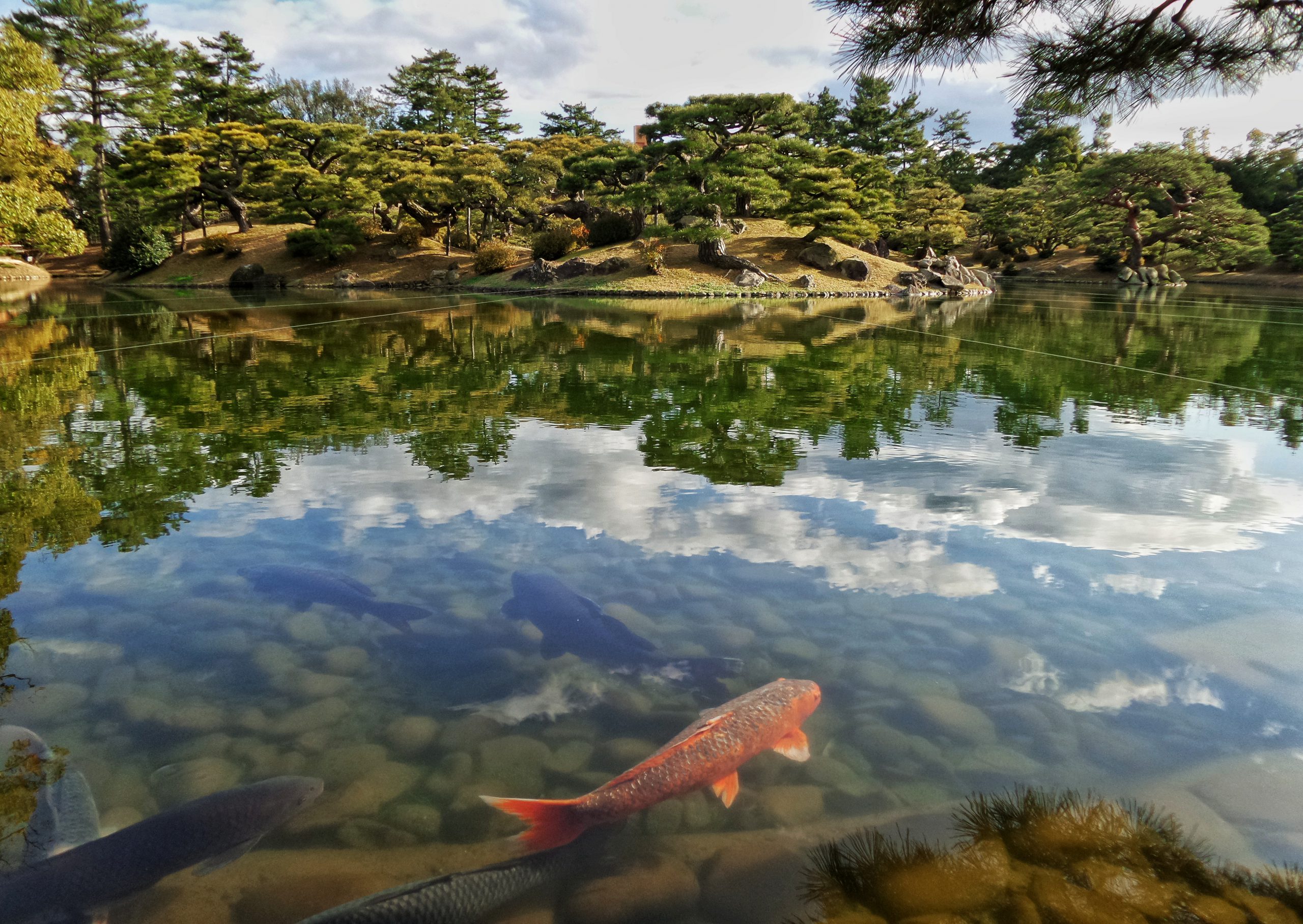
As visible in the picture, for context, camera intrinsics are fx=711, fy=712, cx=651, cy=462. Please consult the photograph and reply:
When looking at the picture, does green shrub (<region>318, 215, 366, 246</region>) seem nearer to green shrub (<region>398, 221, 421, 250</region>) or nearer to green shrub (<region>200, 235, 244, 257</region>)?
green shrub (<region>398, 221, 421, 250</region>)

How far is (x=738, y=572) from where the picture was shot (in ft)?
11.8

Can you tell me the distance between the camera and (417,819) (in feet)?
6.87

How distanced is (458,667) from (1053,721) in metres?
2.19

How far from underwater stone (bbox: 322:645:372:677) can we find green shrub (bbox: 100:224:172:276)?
136 feet

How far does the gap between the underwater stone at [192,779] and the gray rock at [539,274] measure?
26707 mm

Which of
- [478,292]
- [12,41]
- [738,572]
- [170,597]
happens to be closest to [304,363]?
[170,597]

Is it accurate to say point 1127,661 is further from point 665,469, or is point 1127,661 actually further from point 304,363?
point 304,363

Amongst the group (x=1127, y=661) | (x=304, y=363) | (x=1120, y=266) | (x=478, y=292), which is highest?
(x=1120, y=266)

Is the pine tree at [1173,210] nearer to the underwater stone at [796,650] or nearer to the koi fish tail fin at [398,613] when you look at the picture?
the underwater stone at [796,650]

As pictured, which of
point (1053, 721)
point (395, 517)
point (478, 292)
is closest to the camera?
point (1053, 721)

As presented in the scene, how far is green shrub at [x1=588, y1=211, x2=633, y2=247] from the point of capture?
98.9 ft

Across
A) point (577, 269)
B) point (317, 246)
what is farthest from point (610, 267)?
point (317, 246)

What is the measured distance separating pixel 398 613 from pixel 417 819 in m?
1.22

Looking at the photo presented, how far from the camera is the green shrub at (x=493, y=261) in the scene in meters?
31.2
